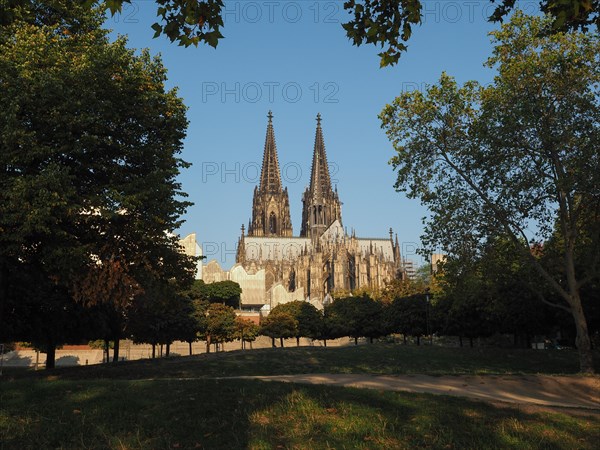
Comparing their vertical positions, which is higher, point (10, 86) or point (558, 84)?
point (558, 84)

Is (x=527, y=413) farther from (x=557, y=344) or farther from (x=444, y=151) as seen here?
(x=557, y=344)

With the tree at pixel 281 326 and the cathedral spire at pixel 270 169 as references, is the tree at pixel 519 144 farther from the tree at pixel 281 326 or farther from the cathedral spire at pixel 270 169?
the cathedral spire at pixel 270 169

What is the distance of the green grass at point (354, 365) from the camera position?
78.9 ft

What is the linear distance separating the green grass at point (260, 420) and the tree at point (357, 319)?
62.5 m

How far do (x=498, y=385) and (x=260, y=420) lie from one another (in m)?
10.2

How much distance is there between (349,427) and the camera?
39.4ft

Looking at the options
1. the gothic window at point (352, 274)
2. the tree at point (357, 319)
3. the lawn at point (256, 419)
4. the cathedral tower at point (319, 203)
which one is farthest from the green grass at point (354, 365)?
the cathedral tower at point (319, 203)

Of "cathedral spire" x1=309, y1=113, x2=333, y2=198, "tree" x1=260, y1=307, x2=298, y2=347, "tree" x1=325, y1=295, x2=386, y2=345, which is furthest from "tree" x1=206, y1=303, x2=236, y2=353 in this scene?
"cathedral spire" x1=309, y1=113, x2=333, y2=198

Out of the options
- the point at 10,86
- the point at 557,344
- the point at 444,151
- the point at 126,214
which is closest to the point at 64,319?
the point at 126,214

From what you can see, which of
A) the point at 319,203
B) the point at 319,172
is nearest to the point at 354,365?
the point at 319,203

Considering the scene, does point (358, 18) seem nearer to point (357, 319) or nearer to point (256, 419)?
point (256, 419)

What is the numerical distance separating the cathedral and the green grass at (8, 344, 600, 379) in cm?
8241

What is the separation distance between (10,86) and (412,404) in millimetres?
16290

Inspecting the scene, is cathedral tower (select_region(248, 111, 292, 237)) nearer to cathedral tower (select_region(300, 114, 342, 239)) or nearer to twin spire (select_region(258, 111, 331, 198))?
twin spire (select_region(258, 111, 331, 198))
